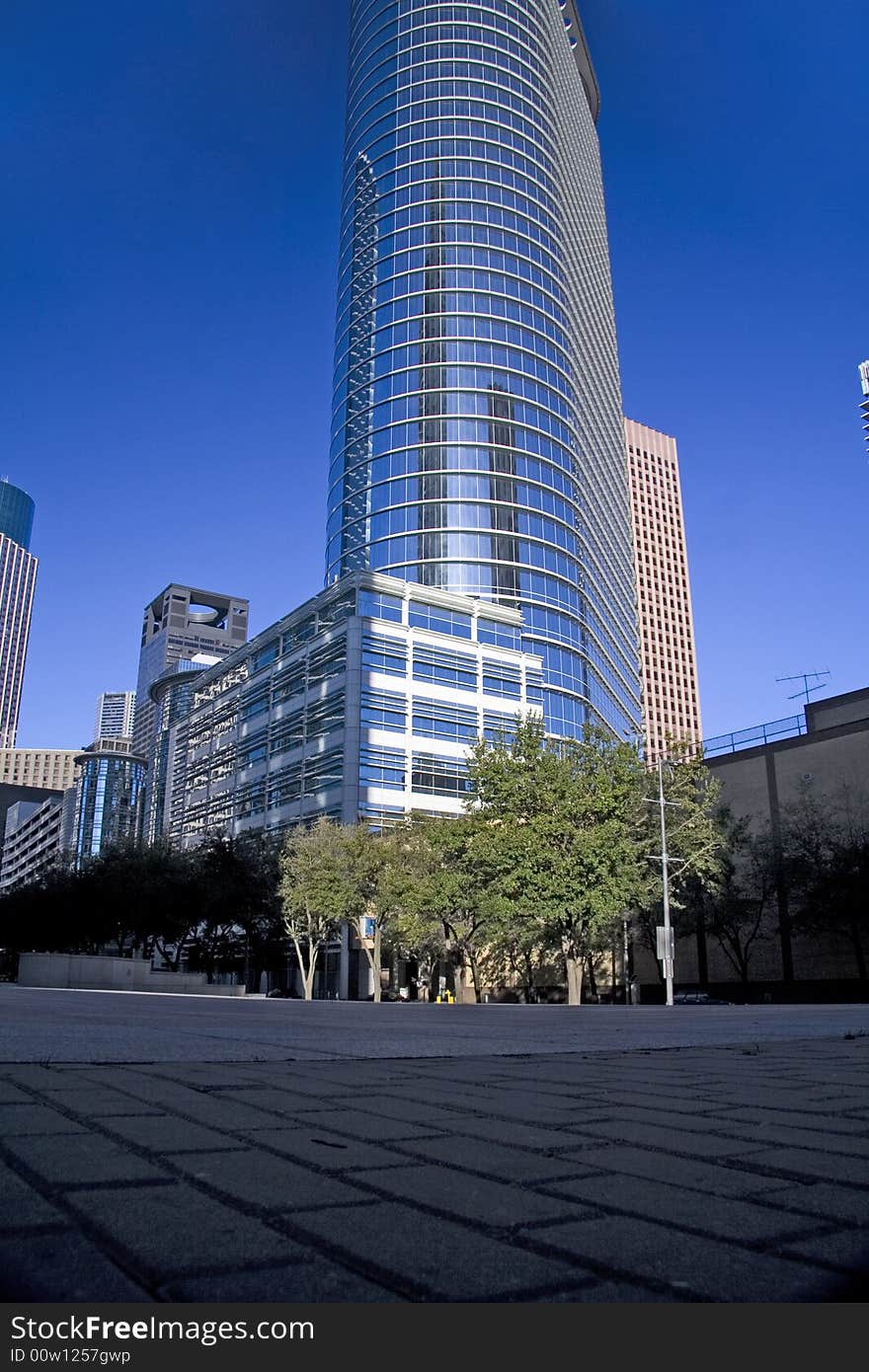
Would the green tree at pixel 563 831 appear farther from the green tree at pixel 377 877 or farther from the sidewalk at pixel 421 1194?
the sidewalk at pixel 421 1194

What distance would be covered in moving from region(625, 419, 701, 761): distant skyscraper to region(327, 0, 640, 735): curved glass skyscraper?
205ft

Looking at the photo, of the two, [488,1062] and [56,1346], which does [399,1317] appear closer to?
[56,1346]

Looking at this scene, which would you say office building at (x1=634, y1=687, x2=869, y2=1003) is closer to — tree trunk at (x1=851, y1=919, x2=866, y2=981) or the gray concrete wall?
tree trunk at (x1=851, y1=919, x2=866, y2=981)

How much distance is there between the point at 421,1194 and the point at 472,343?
334ft

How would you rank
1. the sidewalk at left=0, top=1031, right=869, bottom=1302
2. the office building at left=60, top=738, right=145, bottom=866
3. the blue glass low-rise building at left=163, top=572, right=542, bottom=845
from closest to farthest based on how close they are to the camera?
the sidewalk at left=0, top=1031, right=869, bottom=1302
the blue glass low-rise building at left=163, top=572, right=542, bottom=845
the office building at left=60, top=738, right=145, bottom=866

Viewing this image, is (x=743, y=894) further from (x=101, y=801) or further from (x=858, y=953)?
(x=101, y=801)

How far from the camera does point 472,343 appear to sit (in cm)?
9731

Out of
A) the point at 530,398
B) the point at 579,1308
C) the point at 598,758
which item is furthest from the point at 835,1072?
the point at 530,398

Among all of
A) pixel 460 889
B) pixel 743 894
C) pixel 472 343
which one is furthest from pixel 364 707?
pixel 472 343

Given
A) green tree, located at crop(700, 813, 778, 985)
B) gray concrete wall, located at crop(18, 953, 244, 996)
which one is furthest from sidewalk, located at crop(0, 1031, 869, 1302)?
green tree, located at crop(700, 813, 778, 985)

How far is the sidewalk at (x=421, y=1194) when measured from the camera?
63.7 inches

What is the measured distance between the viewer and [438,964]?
62.6 metres

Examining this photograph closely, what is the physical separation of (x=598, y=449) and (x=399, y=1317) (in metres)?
127

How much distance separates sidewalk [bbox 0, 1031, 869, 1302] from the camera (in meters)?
1.62
